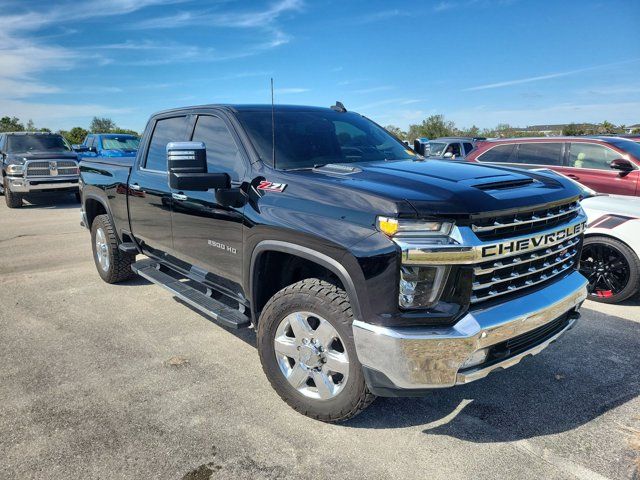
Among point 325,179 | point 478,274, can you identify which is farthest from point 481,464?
point 325,179

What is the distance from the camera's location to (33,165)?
12344 millimetres

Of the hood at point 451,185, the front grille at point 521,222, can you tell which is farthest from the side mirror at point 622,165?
the front grille at point 521,222

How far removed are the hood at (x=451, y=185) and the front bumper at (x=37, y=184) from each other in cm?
1201

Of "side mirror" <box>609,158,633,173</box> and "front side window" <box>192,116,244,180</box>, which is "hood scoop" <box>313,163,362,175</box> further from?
"side mirror" <box>609,158,633,173</box>

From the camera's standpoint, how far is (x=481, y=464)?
246 centimetres

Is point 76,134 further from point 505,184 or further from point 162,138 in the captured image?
point 505,184

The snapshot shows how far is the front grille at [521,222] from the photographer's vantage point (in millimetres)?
2359

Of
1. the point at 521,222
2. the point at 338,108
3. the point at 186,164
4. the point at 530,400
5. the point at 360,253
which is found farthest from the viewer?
the point at 338,108

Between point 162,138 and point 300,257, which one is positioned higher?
point 162,138

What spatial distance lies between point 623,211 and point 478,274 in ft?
11.1

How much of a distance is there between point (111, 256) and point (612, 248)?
5.50 meters

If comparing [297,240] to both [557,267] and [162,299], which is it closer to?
[557,267]

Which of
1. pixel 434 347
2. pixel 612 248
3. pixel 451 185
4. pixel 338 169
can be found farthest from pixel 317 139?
pixel 612 248

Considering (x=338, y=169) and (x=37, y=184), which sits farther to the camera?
(x=37, y=184)
